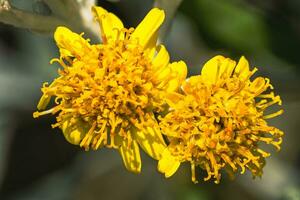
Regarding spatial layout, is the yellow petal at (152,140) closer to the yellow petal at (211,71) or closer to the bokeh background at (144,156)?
the yellow petal at (211,71)

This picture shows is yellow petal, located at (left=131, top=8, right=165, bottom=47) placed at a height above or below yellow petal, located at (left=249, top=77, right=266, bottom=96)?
below

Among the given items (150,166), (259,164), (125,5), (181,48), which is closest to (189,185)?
(150,166)

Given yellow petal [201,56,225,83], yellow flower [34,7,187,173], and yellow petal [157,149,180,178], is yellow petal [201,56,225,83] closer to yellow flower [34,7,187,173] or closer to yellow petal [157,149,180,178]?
yellow flower [34,7,187,173]

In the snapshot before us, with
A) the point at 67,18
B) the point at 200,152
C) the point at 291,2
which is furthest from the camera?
the point at 291,2

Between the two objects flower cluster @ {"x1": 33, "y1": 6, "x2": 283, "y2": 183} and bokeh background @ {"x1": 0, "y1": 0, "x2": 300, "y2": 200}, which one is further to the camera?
bokeh background @ {"x1": 0, "y1": 0, "x2": 300, "y2": 200}

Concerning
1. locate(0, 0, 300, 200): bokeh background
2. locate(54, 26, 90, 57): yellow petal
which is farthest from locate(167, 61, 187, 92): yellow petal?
locate(0, 0, 300, 200): bokeh background

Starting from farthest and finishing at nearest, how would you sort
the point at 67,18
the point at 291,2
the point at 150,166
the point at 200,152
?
the point at 150,166 < the point at 291,2 < the point at 67,18 < the point at 200,152

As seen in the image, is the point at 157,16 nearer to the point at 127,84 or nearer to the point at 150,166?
the point at 127,84

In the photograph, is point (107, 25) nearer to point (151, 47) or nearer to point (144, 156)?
point (151, 47)

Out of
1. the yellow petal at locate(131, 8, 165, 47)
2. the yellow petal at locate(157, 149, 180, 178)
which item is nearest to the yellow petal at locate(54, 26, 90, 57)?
the yellow petal at locate(131, 8, 165, 47)
